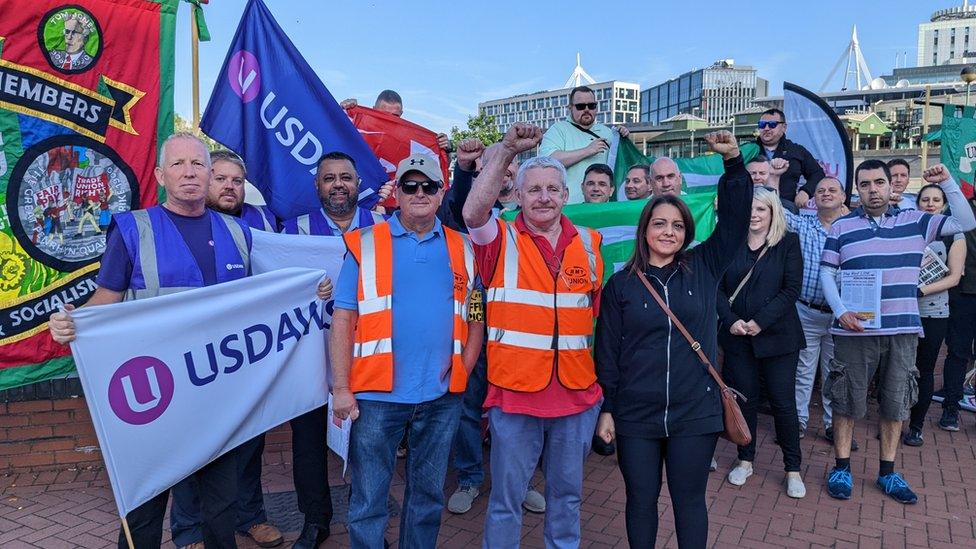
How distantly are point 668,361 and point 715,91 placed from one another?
142481mm

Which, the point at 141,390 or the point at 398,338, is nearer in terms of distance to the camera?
the point at 141,390

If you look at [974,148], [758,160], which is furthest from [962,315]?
[974,148]

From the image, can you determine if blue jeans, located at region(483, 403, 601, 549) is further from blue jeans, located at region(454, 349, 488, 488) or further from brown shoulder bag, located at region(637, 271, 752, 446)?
blue jeans, located at region(454, 349, 488, 488)

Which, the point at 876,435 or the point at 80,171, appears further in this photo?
the point at 876,435

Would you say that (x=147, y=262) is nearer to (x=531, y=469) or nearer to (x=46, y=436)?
(x=531, y=469)

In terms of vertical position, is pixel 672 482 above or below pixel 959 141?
below

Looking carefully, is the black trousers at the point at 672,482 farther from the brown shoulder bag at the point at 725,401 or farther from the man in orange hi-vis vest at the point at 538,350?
the man in orange hi-vis vest at the point at 538,350

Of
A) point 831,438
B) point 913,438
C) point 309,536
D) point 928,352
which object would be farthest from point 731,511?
point 309,536

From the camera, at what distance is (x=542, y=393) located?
10.2 feet

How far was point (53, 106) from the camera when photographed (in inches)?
170

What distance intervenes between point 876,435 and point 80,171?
6.59 m

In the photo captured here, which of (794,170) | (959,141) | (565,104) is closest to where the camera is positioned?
(794,170)

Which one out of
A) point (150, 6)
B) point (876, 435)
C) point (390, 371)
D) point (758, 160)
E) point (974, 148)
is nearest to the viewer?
point (390, 371)

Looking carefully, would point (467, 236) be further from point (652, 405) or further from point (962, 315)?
point (962, 315)
